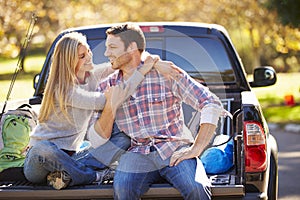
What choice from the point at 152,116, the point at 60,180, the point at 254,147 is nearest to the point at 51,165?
the point at 60,180

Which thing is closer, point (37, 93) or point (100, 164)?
point (100, 164)

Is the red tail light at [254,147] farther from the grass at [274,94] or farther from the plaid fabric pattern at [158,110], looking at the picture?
the grass at [274,94]

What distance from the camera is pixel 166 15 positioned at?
30344mm

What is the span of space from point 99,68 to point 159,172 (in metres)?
1.48

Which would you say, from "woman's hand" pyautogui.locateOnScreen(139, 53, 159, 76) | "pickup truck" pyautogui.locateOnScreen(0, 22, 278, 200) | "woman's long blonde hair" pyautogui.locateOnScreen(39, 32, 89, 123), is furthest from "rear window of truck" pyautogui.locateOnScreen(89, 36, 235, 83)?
"woman's long blonde hair" pyautogui.locateOnScreen(39, 32, 89, 123)

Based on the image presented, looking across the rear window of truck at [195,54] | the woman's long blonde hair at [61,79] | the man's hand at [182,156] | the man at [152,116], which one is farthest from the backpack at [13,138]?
the rear window of truck at [195,54]

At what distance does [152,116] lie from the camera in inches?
219

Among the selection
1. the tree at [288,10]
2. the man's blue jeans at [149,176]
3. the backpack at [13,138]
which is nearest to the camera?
the man's blue jeans at [149,176]

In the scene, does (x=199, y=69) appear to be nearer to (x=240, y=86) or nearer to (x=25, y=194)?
(x=240, y=86)

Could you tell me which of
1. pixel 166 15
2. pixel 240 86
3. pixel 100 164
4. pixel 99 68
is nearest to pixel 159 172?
pixel 100 164

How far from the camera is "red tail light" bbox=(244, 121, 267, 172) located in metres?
5.28

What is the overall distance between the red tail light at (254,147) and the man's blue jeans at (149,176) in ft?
1.26

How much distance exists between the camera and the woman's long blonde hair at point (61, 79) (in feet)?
17.7

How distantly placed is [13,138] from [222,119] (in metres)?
1.85
